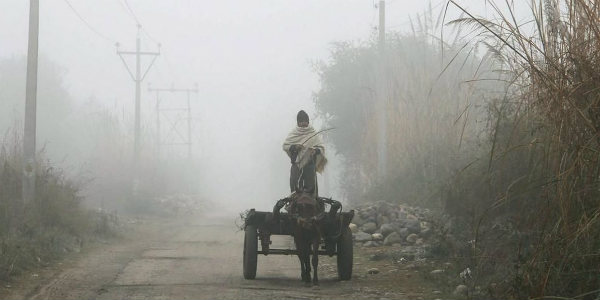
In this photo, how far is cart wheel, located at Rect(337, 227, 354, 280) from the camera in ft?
32.0

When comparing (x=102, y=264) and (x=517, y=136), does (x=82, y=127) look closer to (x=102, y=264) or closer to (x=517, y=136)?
(x=102, y=264)

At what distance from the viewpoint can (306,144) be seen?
1030cm

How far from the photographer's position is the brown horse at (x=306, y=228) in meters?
Result: 9.30

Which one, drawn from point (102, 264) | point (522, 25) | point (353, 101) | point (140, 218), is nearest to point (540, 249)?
point (522, 25)

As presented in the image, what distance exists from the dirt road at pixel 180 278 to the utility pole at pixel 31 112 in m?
1.75

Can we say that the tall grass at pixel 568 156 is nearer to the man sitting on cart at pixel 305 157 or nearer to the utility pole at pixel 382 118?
the man sitting on cart at pixel 305 157

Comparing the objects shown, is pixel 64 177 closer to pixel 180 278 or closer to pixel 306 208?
pixel 180 278

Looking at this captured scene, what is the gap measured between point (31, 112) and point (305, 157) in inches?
288

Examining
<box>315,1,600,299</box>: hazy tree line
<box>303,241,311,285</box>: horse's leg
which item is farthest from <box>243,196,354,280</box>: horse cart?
<box>315,1,600,299</box>: hazy tree line

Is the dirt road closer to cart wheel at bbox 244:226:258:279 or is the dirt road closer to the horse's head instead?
cart wheel at bbox 244:226:258:279

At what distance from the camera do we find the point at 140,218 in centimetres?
2512

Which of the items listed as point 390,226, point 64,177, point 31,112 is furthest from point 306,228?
point 64,177

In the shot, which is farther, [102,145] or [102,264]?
[102,145]

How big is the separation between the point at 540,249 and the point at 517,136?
9.36 ft
